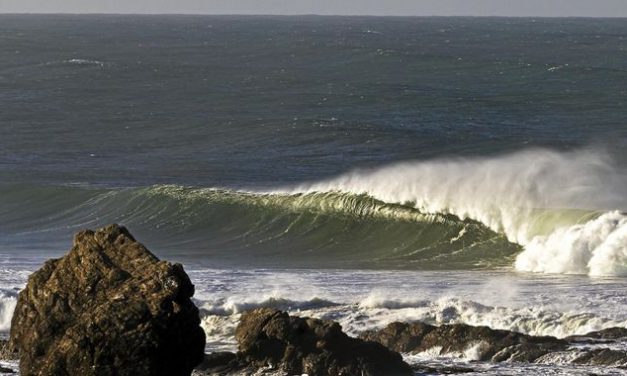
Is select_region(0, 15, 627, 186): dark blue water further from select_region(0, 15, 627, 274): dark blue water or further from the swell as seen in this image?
the swell

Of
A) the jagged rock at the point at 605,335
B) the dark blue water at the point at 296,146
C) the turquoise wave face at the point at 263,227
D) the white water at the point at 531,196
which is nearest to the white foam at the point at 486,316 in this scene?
the jagged rock at the point at 605,335

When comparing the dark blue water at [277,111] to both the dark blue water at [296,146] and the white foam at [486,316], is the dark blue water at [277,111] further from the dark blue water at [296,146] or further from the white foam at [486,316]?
the white foam at [486,316]

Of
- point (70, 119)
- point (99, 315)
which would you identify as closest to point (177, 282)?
point (99, 315)

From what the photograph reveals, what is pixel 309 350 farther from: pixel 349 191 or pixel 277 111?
pixel 277 111

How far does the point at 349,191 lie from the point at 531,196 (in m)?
4.80

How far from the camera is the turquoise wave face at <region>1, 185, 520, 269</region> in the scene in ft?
86.0

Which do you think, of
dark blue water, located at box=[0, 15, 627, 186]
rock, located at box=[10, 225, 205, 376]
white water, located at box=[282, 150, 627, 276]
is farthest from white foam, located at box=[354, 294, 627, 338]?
dark blue water, located at box=[0, 15, 627, 186]

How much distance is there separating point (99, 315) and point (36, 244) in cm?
1621

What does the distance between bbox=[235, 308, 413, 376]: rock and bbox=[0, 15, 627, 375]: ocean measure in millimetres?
1075

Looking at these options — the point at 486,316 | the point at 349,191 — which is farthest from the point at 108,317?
the point at 349,191

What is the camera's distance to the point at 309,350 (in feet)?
48.1

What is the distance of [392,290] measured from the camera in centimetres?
2039

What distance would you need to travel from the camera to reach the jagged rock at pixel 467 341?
15273mm

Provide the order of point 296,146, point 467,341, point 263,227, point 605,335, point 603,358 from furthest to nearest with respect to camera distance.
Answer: point 296,146 < point 263,227 < point 605,335 < point 467,341 < point 603,358
